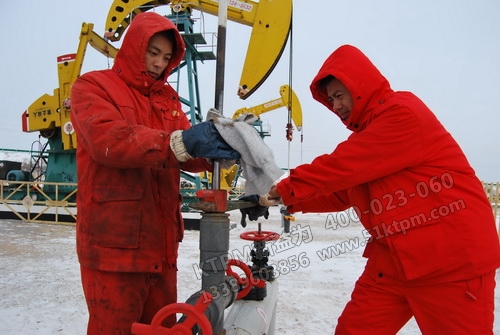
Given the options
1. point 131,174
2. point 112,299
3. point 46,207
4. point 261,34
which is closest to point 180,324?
point 112,299

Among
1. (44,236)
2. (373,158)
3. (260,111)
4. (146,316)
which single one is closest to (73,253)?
(44,236)

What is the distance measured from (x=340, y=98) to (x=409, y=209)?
0.75 metres

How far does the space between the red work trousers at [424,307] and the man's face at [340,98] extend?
36.6 inches

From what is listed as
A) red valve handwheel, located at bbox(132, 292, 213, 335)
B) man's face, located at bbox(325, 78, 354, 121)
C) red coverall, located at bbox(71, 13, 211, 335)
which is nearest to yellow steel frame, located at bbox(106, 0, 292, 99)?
Result: man's face, located at bbox(325, 78, 354, 121)

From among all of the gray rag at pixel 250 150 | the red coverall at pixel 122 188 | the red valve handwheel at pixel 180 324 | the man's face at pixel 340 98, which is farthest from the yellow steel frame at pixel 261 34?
the red valve handwheel at pixel 180 324

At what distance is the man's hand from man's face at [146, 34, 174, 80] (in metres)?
0.56

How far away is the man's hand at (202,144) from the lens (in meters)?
1.26

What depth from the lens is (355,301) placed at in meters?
1.94

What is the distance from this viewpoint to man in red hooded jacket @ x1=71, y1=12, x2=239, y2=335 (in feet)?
4.24

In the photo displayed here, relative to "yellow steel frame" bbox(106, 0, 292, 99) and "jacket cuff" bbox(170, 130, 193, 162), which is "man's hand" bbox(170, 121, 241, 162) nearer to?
"jacket cuff" bbox(170, 130, 193, 162)

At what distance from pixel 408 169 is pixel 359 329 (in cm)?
88

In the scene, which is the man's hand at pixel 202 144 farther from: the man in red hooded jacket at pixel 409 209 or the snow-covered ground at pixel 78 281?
the snow-covered ground at pixel 78 281

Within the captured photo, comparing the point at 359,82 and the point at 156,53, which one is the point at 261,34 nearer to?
the point at 359,82

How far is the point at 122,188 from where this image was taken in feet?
4.86
